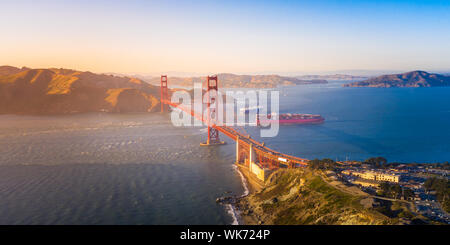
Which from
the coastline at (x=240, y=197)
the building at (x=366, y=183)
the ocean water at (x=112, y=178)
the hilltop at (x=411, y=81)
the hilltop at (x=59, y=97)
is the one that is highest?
the hilltop at (x=411, y=81)

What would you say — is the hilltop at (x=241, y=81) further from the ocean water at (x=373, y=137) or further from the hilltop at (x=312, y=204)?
the hilltop at (x=312, y=204)

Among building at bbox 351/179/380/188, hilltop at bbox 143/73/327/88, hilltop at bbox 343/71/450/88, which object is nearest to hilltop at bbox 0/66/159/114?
building at bbox 351/179/380/188

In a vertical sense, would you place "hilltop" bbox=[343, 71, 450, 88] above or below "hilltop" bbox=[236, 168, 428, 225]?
above

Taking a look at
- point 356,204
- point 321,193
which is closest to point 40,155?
point 321,193

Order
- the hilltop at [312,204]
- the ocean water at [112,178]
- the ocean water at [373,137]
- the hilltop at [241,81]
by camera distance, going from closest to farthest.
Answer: the hilltop at [312,204] < the ocean water at [112,178] < the ocean water at [373,137] < the hilltop at [241,81]

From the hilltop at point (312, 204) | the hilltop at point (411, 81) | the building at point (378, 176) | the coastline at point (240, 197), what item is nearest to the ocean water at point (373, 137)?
the coastline at point (240, 197)

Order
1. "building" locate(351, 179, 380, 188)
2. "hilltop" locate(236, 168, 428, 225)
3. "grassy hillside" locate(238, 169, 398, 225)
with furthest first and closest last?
"building" locate(351, 179, 380, 188)
"grassy hillside" locate(238, 169, 398, 225)
"hilltop" locate(236, 168, 428, 225)

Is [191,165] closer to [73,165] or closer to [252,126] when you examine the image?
[73,165]

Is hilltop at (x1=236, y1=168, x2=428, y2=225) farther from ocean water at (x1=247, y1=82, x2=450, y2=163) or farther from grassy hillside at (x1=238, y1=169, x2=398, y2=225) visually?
ocean water at (x1=247, y1=82, x2=450, y2=163)
